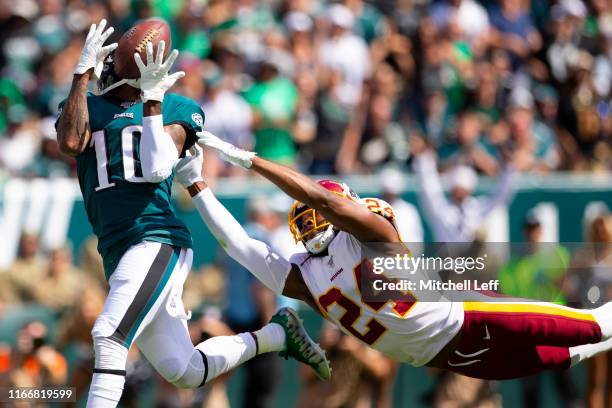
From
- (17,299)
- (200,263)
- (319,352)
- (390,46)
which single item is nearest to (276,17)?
(390,46)

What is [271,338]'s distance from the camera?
23.4 feet

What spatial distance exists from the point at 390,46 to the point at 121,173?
6717 millimetres

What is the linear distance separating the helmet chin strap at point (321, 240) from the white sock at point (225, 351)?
0.72 m

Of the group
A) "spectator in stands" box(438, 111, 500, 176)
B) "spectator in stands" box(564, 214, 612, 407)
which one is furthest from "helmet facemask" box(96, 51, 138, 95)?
"spectator in stands" box(438, 111, 500, 176)

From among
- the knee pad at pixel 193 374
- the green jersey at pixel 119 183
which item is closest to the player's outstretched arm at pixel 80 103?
the green jersey at pixel 119 183

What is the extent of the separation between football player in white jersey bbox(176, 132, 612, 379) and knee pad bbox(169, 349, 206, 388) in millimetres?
576

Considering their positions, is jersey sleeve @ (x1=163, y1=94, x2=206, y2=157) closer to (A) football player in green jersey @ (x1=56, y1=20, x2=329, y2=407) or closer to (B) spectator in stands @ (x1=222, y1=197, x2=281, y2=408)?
(A) football player in green jersey @ (x1=56, y1=20, x2=329, y2=407)

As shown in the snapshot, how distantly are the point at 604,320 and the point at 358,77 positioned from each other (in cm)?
587

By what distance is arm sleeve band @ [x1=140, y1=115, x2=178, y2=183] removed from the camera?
6.38 meters

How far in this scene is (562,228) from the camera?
11023mm

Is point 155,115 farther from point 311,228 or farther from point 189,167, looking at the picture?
point 311,228

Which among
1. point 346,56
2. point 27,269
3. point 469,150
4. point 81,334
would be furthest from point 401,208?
point 27,269

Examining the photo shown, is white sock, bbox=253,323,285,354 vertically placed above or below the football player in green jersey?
below

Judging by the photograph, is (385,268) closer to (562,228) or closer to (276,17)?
(562,228)
